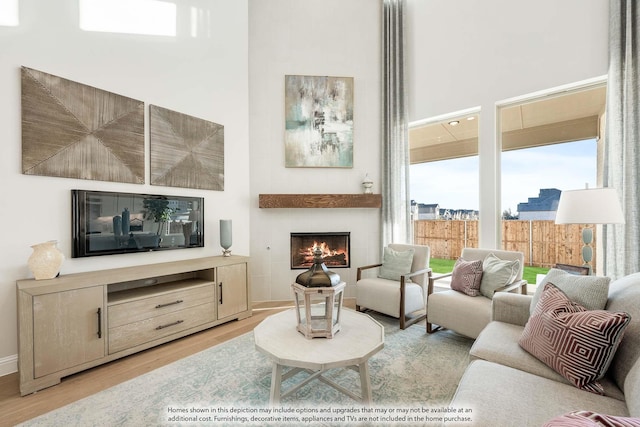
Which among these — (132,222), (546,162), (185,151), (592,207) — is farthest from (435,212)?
(132,222)

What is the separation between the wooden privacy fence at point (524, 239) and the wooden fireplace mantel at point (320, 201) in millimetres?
783

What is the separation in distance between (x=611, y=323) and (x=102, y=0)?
443 cm

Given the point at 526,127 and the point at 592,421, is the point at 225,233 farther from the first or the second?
the point at 526,127

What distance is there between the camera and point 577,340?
1.31 metres

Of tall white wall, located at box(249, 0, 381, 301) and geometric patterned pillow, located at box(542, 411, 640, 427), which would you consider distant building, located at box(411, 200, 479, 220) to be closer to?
tall white wall, located at box(249, 0, 381, 301)

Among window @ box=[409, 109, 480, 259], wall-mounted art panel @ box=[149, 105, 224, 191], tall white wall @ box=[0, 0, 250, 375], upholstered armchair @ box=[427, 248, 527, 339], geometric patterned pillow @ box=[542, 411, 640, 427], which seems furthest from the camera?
window @ box=[409, 109, 480, 259]

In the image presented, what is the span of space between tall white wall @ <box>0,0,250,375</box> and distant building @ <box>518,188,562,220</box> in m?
3.45

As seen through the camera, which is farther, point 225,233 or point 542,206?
point 225,233

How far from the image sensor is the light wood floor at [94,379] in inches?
70.5

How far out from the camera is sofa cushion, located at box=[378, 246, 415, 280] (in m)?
3.33

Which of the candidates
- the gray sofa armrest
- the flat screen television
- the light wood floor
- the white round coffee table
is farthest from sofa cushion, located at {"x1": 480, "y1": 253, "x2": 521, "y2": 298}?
the flat screen television

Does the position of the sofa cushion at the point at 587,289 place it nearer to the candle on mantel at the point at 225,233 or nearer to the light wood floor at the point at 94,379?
the light wood floor at the point at 94,379

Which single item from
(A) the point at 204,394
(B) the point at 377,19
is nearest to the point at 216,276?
(A) the point at 204,394

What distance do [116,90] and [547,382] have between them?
3881 millimetres
